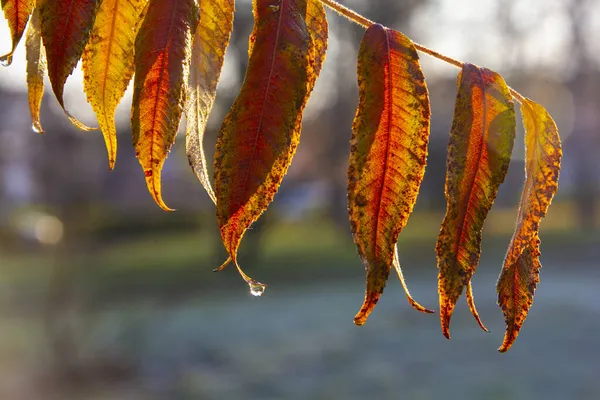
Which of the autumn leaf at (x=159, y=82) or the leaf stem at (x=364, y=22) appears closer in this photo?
the autumn leaf at (x=159, y=82)

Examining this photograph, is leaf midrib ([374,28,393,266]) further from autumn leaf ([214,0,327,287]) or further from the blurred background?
the blurred background

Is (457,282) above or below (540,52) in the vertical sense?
below

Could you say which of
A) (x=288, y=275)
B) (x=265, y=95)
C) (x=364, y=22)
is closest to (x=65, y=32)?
(x=265, y=95)

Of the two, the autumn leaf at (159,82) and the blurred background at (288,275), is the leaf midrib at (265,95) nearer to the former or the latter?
the autumn leaf at (159,82)

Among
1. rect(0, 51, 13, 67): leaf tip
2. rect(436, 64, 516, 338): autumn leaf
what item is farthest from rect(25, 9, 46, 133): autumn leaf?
rect(436, 64, 516, 338): autumn leaf

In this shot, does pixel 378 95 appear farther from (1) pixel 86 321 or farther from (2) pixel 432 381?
(1) pixel 86 321

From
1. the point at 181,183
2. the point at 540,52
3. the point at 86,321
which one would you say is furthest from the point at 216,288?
the point at 540,52

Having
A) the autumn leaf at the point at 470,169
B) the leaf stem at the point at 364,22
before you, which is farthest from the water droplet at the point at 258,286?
the leaf stem at the point at 364,22
